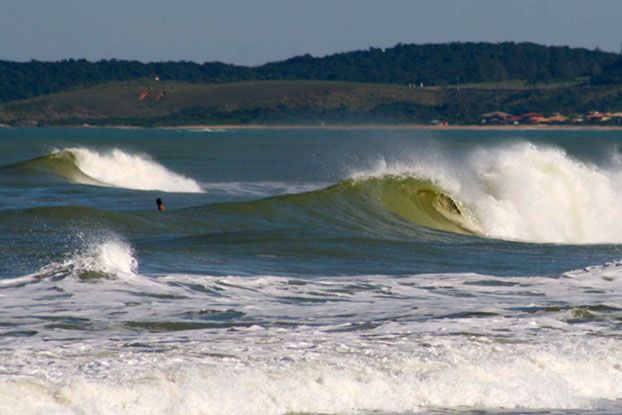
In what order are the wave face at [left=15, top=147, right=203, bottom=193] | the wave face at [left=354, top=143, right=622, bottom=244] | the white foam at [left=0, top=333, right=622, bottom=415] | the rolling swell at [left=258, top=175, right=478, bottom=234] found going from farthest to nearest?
the wave face at [left=15, top=147, right=203, bottom=193] → the wave face at [left=354, top=143, right=622, bottom=244] → the rolling swell at [left=258, top=175, right=478, bottom=234] → the white foam at [left=0, top=333, right=622, bottom=415]

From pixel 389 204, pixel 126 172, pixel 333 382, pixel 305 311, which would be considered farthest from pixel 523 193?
pixel 333 382

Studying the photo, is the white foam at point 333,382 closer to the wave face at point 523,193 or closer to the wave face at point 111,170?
the wave face at point 523,193

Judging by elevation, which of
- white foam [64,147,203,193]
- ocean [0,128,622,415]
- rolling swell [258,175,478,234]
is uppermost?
ocean [0,128,622,415]

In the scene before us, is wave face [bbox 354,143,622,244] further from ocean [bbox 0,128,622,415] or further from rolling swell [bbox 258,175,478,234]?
ocean [bbox 0,128,622,415]

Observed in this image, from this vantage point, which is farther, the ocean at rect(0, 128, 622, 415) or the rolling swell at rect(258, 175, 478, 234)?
the rolling swell at rect(258, 175, 478, 234)

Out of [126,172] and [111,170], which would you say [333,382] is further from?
[126,172]

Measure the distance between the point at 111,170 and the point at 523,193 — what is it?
21948 millimetres

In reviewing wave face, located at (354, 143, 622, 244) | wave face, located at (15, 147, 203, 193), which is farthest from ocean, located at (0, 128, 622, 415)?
wave face, located at (15, 147, 203, 193)

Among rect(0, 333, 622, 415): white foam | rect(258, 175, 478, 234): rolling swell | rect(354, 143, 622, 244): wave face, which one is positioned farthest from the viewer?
rect(354, 143, 622, 244): wave face

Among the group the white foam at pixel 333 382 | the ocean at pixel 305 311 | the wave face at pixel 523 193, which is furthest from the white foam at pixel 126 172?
the white foam at pixel 333 382

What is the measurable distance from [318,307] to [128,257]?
429 cm

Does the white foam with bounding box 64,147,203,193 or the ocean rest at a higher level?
the ocean

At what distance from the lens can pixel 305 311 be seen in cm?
1566

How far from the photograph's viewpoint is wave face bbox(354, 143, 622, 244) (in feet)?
105
